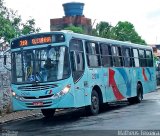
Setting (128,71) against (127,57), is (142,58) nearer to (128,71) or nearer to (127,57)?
(127,57)

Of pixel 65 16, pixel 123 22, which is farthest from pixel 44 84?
pixel 65 16

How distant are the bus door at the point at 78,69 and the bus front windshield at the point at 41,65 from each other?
360 millimetres

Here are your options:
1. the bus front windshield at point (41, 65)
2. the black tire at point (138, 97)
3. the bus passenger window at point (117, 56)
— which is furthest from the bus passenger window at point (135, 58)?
the bus front windshield at point (41, 65)

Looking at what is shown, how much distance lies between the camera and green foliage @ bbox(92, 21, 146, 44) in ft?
166

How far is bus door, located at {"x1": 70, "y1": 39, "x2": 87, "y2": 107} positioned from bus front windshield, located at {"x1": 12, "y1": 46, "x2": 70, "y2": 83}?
0.36 m

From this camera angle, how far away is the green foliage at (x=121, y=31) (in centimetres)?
5062

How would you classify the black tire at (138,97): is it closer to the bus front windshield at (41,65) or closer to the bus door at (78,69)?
the bus door at (78,69)

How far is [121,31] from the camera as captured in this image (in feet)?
187

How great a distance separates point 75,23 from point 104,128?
5376cm

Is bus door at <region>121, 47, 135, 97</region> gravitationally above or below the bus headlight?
above

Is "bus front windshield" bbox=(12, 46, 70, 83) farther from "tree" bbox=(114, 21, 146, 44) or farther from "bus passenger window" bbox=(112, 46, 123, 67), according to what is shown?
"tree" bbox=(114, 21, 146, 44)

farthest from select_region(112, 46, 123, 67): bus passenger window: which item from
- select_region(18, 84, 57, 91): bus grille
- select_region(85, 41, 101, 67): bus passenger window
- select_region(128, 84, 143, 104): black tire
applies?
select_region(18, 84, 57, 91): bus grille

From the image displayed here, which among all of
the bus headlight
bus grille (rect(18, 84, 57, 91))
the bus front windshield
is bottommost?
the bus headlight

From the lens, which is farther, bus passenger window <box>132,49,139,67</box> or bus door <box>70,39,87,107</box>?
bus passenger window <box>132,49,139,67</box>
